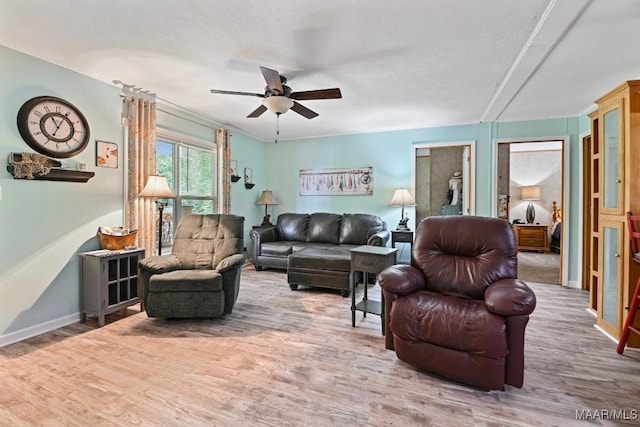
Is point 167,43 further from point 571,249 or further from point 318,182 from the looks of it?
point 571,249

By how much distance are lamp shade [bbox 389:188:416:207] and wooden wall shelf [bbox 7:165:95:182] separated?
402 centimetres

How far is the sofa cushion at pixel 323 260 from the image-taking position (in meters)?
3.77

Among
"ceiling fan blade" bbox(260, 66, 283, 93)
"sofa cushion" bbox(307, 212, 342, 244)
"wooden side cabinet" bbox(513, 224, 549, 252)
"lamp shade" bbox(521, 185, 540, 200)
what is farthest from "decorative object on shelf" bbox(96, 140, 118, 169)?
"lamp shade" bbox(521, 185, 540, 200)

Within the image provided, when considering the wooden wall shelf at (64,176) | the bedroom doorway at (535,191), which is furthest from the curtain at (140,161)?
the bedroom doorway at (535,191)

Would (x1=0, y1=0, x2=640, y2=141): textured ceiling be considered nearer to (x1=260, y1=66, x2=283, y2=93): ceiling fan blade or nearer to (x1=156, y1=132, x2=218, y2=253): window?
(x1=260, y1=66, x2=283, y2=93): ceiling fan blade

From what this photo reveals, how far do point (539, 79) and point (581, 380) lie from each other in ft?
9.16

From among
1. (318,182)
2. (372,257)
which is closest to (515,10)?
(372,257)

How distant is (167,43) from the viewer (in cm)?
248

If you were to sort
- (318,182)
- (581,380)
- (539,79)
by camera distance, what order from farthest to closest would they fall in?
(318,182) < (539,79) < (581,380)

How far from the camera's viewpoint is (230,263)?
2.91 m

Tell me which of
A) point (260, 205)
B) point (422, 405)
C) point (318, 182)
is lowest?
point (422, 405)

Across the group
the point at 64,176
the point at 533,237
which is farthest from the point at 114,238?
the point at 533,237

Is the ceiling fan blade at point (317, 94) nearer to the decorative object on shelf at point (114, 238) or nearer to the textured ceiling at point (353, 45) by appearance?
the textured ceiling at point (353, 45)

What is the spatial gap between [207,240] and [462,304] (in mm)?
2641
